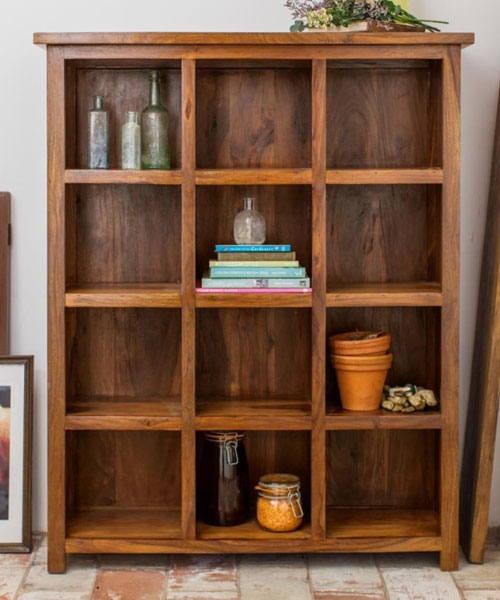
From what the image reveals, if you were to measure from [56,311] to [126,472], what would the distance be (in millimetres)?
766

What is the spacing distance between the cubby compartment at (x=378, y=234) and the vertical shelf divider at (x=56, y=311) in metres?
1.02

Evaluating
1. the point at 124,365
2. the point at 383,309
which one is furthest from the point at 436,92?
the point at 124,365

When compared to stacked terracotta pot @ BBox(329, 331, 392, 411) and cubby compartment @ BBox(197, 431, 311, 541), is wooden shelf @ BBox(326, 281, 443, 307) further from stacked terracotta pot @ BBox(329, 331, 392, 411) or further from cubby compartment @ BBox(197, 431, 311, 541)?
cubby compartment @ BBox(197, 431, 311, 541)

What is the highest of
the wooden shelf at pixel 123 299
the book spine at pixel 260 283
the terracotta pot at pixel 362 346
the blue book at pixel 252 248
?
the blue book at pixel 252 248

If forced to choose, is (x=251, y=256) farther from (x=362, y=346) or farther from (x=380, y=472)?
(x=380, y=472)

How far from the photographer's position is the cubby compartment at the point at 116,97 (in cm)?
337

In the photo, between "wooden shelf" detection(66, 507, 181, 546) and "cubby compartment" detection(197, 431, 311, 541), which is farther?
"cubby compartment" detection(197, 431, 311, 541)

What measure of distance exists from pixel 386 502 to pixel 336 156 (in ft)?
4.51

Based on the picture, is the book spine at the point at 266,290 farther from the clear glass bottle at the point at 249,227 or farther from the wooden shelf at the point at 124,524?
the wooden shelf at the point at 124,524

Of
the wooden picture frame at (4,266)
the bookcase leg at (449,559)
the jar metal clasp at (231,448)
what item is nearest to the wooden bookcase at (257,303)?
the bookcase leg at (449,559)

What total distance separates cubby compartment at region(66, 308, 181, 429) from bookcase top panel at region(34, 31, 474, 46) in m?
1.01

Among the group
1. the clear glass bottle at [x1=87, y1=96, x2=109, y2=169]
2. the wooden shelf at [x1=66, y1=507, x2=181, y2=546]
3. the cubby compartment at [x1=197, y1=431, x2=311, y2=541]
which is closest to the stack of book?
the clear glass bottle at [x1=87, y1=96, x2=109, y2=169]

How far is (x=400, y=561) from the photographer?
3.29 meters

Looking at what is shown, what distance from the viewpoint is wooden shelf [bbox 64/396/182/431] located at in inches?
125
